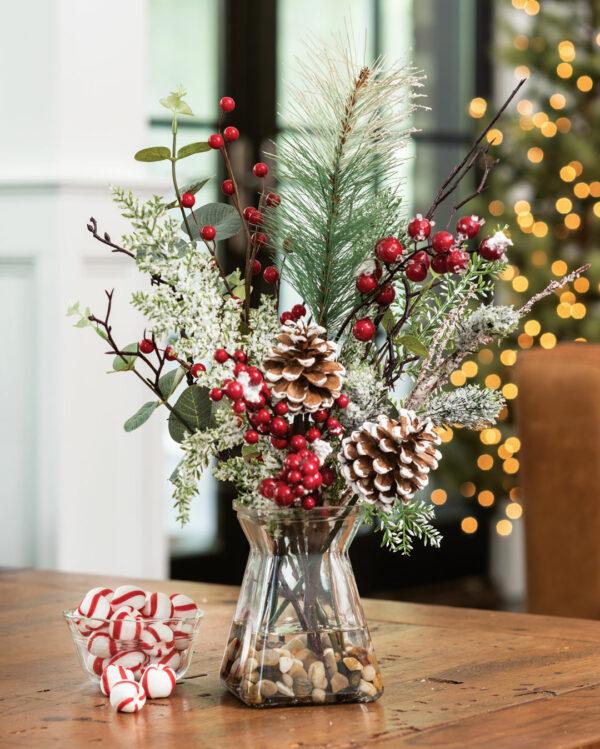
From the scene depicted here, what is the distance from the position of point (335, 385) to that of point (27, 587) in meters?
0.75

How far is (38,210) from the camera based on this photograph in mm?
2604

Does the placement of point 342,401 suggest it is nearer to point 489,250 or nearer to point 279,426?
point 279,426

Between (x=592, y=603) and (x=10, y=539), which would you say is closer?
(x=592, y=603)

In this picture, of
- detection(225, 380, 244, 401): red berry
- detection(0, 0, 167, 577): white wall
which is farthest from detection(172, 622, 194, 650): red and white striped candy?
detection(0, 0, 167, 577): white wall

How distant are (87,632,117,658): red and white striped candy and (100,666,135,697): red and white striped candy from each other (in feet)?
0.08

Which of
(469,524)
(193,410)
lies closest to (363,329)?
(193,410)

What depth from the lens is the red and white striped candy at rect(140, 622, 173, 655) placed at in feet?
3.37

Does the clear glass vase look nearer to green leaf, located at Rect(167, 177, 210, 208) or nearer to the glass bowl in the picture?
the glass bowl

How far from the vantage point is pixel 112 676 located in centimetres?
100

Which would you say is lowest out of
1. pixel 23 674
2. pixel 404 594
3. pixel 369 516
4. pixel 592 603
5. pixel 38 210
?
pixel 404 594

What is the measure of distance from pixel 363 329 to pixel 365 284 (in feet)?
0.12

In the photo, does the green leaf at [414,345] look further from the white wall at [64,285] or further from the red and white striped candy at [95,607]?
the white wall at [64,285]

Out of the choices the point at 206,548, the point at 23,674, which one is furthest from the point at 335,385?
the point at 206,548

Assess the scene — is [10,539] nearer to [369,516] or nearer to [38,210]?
[38,210]
